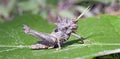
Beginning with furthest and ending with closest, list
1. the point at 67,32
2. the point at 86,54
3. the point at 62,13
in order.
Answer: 1. the point at 62,13
2. the point at 67,32
3. the point at 86,54

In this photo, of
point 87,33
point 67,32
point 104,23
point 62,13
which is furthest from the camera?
point 62,13

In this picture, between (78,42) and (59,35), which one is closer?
(78,42)

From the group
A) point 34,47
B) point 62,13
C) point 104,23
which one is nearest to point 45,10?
point 62,13

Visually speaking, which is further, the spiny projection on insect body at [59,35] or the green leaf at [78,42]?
the spiny projection on insect body at [59,35]

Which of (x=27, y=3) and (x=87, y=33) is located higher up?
(x=27, y=3)

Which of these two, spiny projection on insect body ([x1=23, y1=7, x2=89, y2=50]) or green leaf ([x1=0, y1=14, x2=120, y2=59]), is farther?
spiny projection on insect body ([x1=23, y1=7, x2=89, y2=50])

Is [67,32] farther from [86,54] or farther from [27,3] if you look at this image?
[27,3]

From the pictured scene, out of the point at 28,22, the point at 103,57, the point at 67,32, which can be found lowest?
the point at 103,57

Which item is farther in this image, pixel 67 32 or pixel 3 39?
pixel 3 39
